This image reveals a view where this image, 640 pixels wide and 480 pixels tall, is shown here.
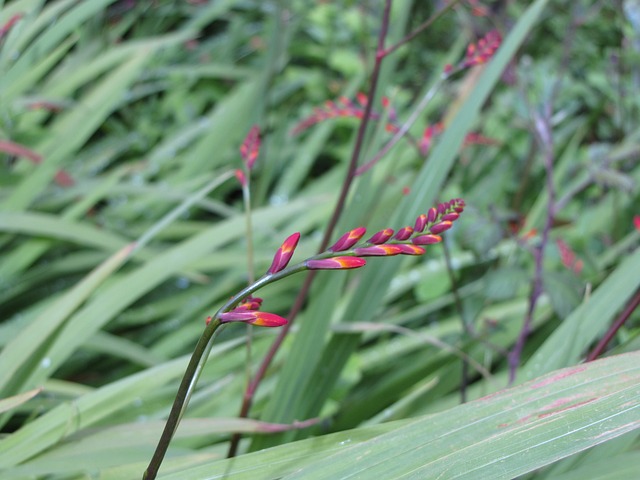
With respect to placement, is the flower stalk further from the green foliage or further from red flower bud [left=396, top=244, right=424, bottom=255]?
the green foliage

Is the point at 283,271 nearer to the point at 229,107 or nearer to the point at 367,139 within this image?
the point at 367,139

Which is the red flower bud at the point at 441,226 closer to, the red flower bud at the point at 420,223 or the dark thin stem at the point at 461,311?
the red flower bud at the point at 420,223

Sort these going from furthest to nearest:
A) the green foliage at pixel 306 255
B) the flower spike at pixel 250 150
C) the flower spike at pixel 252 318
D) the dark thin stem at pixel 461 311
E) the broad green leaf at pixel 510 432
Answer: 1. the dark thin stem at pixel 461 311
2. the flower spike at pixel 250 150
3. the green foliage at pixel 306 255
4. the broad green leaf at pixel 510 432
5. the flower spike at pixel 252 318

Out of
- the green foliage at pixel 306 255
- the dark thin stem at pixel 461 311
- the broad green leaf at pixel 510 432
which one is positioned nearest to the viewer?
the broad green leaf at pixel 510 432

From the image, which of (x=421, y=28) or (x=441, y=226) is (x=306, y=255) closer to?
(x=421, y=28)

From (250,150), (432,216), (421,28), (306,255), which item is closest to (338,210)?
(250,150)

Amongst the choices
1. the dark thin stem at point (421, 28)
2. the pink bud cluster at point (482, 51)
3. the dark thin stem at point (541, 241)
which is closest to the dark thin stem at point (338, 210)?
the dark thin stem at point (421, 28)
